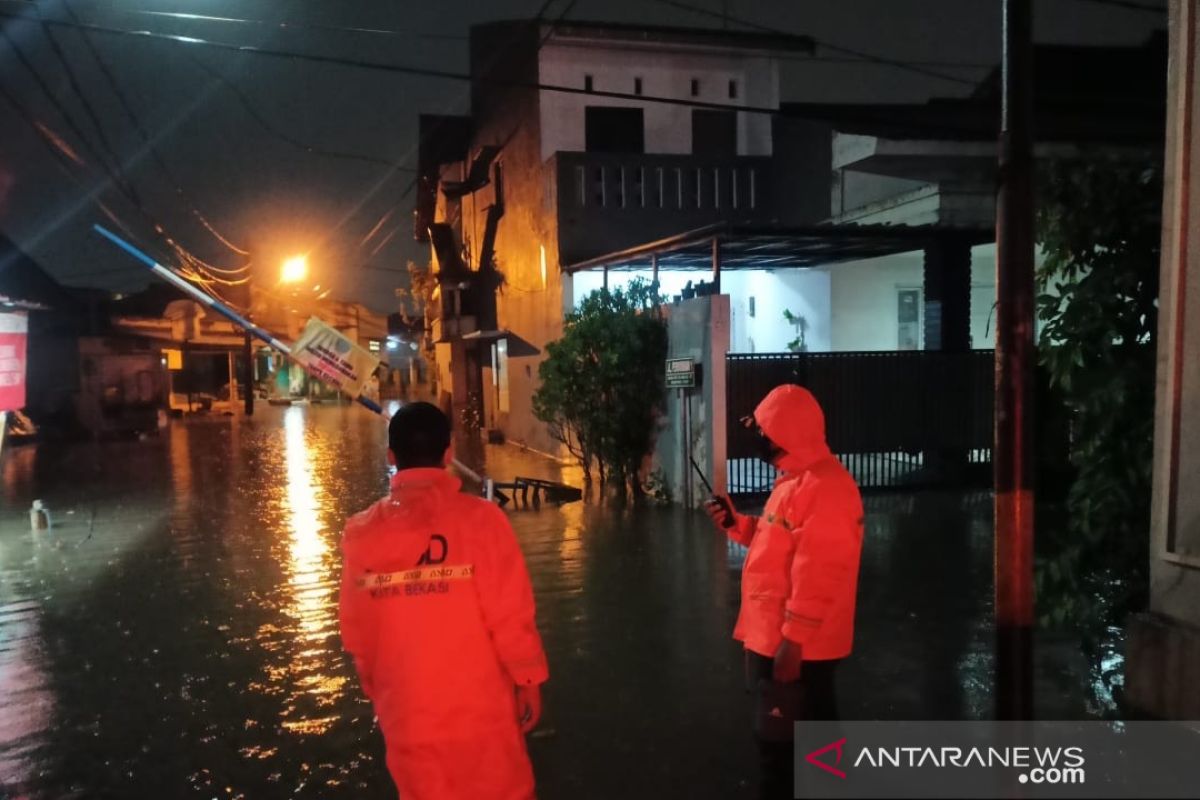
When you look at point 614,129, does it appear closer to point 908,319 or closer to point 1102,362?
point 908,319

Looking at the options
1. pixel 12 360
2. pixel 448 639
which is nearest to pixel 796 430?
pixel 448 639

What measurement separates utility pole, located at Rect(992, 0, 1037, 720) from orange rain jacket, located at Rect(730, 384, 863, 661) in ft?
2.63

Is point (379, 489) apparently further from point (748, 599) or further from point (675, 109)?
point (748, 599)

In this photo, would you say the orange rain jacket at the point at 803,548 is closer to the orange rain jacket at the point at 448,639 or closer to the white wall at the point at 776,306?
the orange rain jacket at the point at 448,639

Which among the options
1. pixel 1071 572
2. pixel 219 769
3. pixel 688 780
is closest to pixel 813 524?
pixel 688 780

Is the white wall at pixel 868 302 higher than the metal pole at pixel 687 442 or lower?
higher

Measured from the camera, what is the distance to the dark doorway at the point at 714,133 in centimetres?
1830

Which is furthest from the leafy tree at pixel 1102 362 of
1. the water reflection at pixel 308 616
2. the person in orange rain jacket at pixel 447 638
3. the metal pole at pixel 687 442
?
the metal pole at pixel 687 442

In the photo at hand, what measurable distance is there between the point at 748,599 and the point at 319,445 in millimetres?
18601

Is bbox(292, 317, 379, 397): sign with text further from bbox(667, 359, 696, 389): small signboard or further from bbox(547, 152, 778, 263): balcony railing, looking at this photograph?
bbox(547, 152, 778, 263): balcony railing

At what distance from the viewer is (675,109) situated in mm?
18031

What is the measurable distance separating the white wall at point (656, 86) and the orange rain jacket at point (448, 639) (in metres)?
15.2

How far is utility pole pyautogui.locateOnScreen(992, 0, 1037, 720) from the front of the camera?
3.78 meters

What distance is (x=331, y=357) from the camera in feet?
24.3
